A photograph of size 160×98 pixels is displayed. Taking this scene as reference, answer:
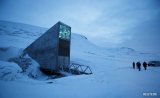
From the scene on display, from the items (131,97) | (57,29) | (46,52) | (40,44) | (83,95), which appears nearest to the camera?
(131,97)

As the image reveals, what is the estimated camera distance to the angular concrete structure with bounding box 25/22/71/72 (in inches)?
776

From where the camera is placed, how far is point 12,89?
6625 millimetres

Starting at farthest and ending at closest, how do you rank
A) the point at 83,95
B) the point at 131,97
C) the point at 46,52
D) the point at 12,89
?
the point at 46,52
the point at 12,89
the point at 83,95
the point at 131,97

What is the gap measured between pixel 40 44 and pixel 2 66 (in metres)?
14.8

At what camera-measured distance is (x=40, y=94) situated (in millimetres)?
6105

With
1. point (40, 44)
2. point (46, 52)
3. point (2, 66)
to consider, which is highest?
point (40, 44)

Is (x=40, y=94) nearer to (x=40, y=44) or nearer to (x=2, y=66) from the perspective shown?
(x=2, y=66)

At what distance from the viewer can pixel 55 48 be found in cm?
1984

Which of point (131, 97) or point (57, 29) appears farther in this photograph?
point (57, 29)

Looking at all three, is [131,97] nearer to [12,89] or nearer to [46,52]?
[12,89]

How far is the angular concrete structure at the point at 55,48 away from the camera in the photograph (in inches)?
776

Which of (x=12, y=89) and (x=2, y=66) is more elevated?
(x=2, y=66)

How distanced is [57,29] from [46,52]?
5347mm

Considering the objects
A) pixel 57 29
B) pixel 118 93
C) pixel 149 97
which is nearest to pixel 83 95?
pixel 118 93
